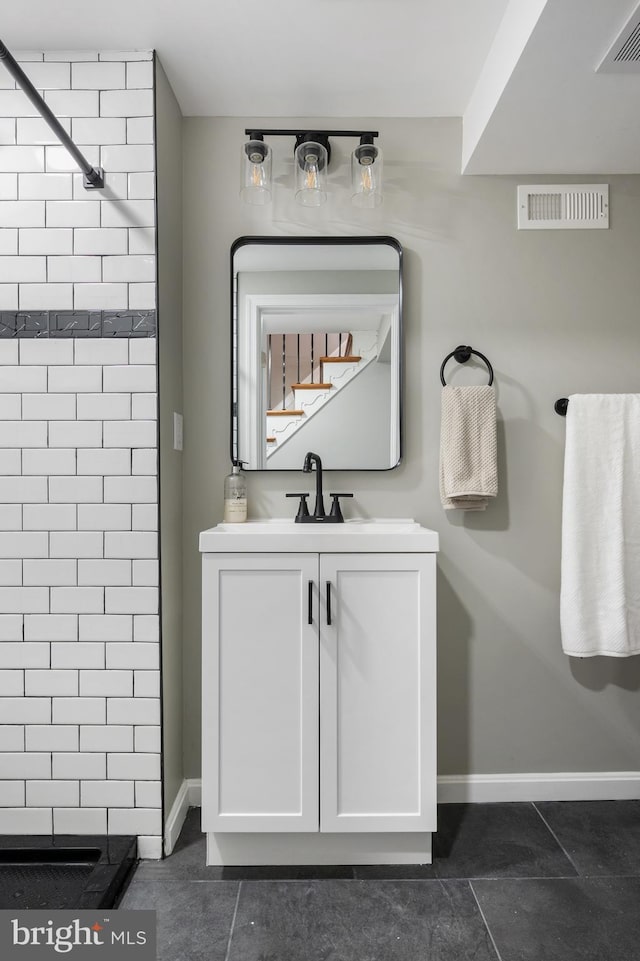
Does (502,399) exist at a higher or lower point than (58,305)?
lower

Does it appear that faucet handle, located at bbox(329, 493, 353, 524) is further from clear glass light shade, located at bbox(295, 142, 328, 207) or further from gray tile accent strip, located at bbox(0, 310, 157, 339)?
clear glass light shade, located at bbox(295, 142, 328, 207)

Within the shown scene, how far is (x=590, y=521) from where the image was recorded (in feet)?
6.82

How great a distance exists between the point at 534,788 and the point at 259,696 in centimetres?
116

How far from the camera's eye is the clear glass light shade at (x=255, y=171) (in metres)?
2.00

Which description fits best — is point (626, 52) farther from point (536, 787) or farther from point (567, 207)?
point (536, 787)

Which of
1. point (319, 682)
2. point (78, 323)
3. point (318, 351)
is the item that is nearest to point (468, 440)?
point (318, 351)

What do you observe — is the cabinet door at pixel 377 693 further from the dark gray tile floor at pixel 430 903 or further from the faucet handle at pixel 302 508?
the faucet handle at pixel 302 508

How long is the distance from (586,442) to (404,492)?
0.65 meters

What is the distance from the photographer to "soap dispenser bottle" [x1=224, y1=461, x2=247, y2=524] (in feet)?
6.98

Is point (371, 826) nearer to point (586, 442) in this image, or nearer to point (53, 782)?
point (53, 782)

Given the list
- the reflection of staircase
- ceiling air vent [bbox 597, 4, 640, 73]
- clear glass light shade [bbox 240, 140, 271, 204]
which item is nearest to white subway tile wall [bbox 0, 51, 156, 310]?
clear glass light shade [bbox 240, 140, 271, 204]

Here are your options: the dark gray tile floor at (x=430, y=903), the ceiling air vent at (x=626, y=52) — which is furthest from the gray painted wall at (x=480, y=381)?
the ceiling air vent at (x=626, y=52)

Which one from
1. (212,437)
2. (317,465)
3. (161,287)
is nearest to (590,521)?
(317,465)

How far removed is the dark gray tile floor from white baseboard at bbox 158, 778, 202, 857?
0.12 feet
